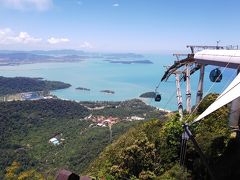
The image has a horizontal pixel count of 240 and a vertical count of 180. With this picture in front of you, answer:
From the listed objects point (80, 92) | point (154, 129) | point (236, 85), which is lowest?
point (80, 92)

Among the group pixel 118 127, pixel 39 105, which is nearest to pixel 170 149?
pixel 118 127

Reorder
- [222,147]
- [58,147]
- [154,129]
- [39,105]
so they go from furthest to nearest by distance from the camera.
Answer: [39,105] < [58,147] < [154,129] < [222,147]

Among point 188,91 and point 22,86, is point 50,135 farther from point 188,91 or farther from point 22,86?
point 22,86

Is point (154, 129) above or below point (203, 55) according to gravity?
below

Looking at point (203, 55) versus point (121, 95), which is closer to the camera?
point (203, 55)

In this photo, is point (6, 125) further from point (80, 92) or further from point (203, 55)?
point (80, 92)

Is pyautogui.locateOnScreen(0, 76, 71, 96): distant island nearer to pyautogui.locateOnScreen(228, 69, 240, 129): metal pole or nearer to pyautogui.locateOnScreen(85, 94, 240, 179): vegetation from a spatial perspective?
pyautogui.locateOnScreen(85, 94, 240, 179): vegetation

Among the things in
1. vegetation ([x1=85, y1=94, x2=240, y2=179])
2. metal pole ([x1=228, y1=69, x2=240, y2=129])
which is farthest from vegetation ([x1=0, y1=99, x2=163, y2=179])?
metal pole ([x1=228, y1=69, x2=240, y2=129])

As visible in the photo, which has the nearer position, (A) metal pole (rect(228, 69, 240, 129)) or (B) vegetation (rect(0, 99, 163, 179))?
(A) metal pole (rect(228, 69, 240, 129))

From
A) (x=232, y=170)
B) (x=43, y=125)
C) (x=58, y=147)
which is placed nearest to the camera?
(x=232, y=170)

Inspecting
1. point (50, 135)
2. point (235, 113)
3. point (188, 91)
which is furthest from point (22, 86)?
point (235, 113)

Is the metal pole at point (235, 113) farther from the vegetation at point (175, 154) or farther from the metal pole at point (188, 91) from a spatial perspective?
the metal pole at point (188, 91)
